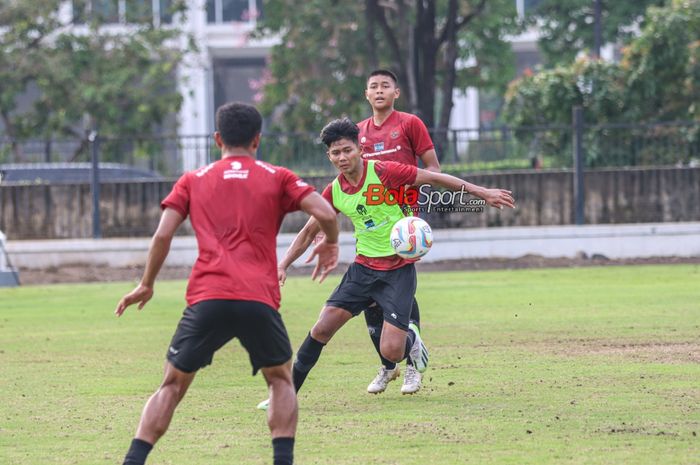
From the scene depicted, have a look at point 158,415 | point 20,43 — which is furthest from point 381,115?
point 20,43

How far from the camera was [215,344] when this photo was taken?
673cm

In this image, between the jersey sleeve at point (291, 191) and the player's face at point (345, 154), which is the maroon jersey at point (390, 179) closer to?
the player's face at point (345, 154)

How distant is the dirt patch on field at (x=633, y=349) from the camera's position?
1138cm

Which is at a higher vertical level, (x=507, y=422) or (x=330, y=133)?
(x=330, y=133)

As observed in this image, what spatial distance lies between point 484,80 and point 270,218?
3227cm

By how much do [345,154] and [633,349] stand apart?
416 centimetres

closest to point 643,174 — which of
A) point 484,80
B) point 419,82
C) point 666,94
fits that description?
point 666,94

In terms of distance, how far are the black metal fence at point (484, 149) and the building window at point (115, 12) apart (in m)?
13.4

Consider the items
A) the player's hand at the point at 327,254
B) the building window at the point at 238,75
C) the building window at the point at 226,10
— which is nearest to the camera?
the player's hand at the point at 327,254

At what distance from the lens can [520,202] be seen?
24094 millimetres

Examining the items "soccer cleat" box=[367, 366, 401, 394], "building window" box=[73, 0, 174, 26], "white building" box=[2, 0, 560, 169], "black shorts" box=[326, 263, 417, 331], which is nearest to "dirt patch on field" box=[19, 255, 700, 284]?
"soccer cleat" box=[367, 366, 401, 394]

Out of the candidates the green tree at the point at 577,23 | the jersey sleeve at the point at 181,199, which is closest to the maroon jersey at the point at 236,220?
the jersey sleeve at the point at 181,199

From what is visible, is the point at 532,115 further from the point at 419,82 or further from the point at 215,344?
the point at 215,344

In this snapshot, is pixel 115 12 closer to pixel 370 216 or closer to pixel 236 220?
pixel 370 216
